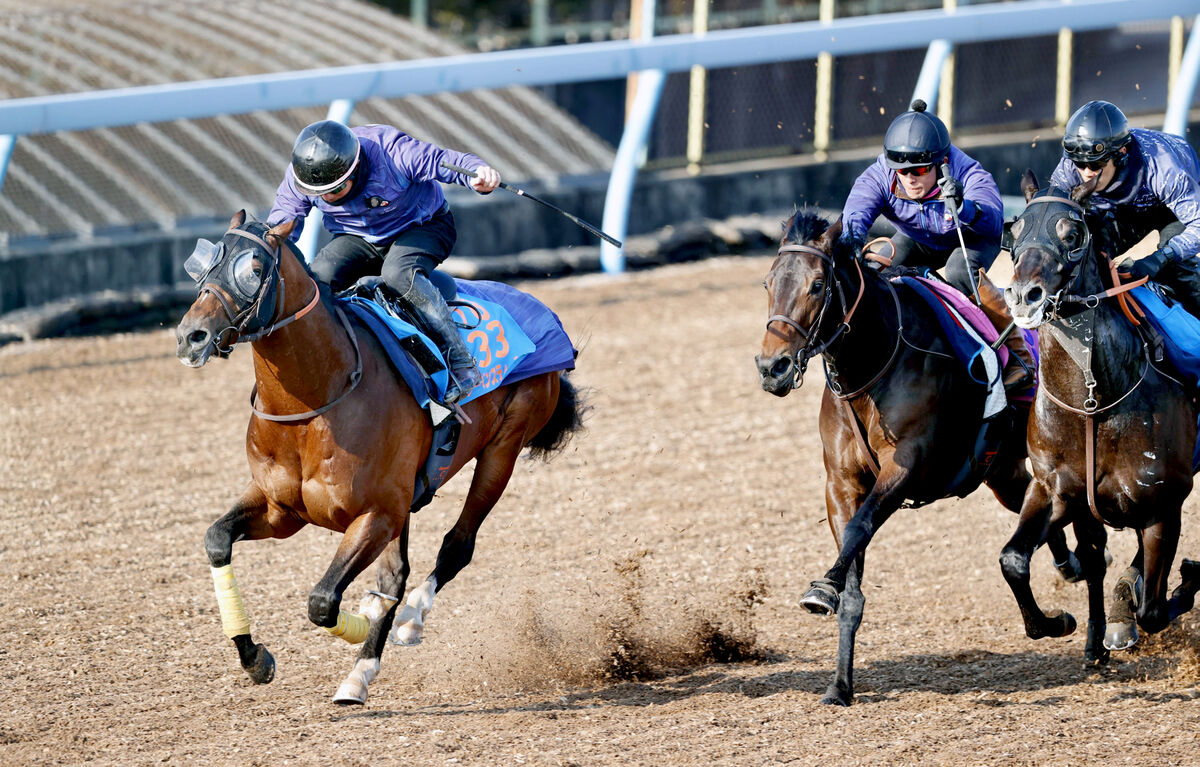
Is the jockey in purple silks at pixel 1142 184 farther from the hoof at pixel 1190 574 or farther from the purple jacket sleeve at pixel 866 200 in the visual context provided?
the hoof at pixel 1190 574

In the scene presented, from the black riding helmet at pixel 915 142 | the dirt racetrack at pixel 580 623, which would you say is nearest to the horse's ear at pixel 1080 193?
the black riding helmet at pixel 915 142

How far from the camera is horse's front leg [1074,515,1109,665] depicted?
5.80 meters

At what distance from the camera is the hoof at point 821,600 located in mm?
5109

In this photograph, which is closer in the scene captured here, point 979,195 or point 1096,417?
point 1096,417

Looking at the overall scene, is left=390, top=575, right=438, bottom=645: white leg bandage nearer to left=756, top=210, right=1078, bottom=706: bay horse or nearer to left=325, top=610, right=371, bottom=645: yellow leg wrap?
left=325, top=610, right=371, bottom=645: yellow leg wrap

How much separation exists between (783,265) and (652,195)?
9.01 meters

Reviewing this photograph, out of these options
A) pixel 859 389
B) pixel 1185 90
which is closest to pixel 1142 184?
pixel 859 389

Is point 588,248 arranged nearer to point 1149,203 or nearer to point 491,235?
point 491,235

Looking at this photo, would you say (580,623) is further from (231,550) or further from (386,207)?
(386,207)

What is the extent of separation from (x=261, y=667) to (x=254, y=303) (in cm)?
141

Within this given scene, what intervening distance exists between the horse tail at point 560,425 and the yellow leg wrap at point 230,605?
1791mm

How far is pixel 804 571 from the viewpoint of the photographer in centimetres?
711

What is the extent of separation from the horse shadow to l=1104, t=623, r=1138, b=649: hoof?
0.17 metres

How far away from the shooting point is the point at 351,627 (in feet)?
17.6
